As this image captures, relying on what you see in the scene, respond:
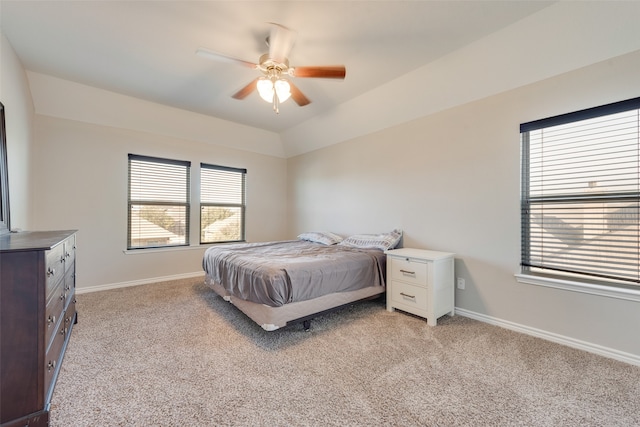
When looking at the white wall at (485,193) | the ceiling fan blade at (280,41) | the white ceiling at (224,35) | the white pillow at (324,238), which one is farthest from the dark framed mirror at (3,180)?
the white wall at (485,193)

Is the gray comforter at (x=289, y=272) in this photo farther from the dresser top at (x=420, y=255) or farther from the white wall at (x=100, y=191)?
the white wall at (x=100, y=191)

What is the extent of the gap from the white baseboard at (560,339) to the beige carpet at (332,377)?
7 centimetres

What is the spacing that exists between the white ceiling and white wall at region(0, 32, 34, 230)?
0.69 feet

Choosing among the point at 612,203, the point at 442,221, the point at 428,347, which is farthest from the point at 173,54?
the point at 612,203

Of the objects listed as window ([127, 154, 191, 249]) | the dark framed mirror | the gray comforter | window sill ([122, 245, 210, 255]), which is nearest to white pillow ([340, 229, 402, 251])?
the gray comforter

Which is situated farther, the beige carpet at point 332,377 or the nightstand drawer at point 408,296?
the nightstand drawer at point 408,296

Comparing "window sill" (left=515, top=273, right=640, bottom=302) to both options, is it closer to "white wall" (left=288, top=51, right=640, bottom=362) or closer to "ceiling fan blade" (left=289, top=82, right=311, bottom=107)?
"white wall" (left=288, top=51, right=640, bottom=362)

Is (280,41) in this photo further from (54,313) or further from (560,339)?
(560,339)

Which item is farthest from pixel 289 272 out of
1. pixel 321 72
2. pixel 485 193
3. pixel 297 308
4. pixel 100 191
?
pixel 100 191

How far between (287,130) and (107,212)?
10.4 ft

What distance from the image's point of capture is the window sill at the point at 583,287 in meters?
1.98

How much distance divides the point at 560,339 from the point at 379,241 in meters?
1.87

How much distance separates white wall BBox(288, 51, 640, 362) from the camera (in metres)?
2.10

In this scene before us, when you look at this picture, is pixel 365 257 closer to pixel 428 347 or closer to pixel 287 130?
pixel 428 347
